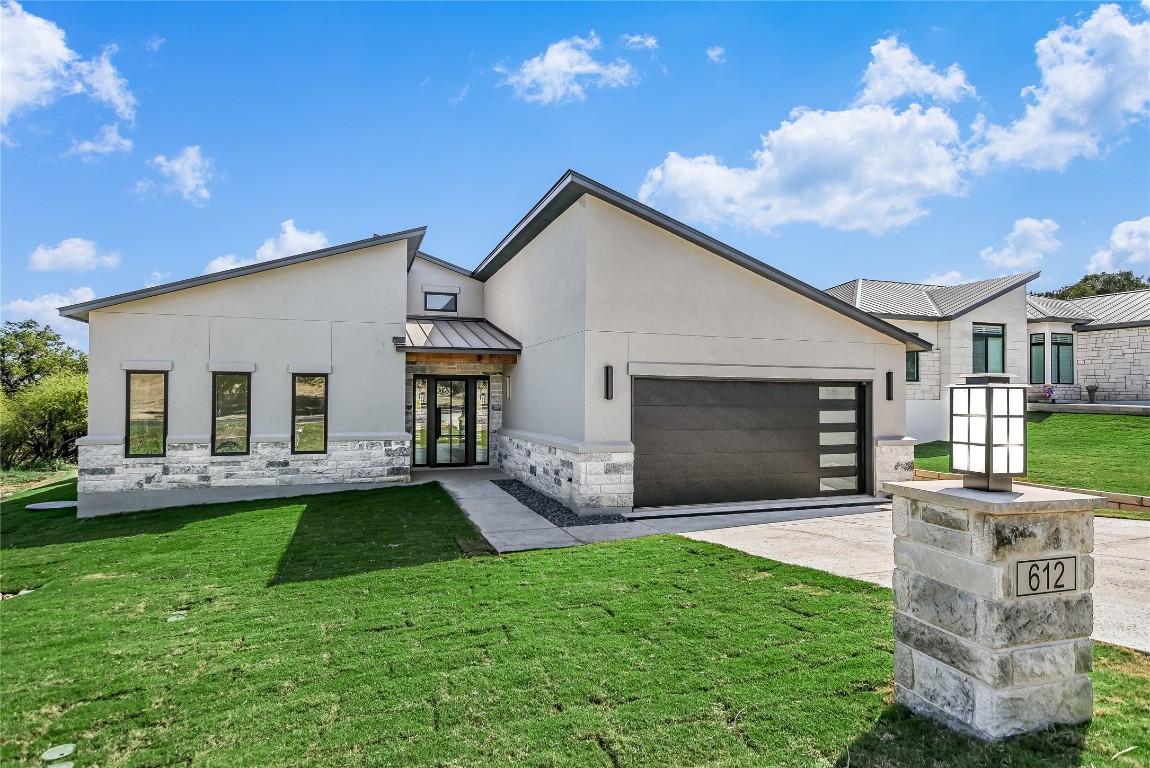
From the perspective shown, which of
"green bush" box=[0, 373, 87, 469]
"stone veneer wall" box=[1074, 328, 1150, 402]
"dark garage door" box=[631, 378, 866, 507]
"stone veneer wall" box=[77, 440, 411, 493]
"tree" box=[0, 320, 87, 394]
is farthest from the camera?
"tree" box=[0, 320, 87, 394]

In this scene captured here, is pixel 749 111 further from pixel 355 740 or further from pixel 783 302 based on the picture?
pixel 355 740

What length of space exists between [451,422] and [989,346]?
61.0ft

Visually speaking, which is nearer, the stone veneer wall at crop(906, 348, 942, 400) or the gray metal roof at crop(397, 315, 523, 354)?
the gray metal roof at crop(397, 315, 523, 354)

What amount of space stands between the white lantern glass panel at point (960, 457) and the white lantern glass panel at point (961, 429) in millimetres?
41

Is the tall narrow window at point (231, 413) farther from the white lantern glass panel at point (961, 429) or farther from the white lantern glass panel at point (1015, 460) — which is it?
the white lantern glass panel at point (1015, 460)

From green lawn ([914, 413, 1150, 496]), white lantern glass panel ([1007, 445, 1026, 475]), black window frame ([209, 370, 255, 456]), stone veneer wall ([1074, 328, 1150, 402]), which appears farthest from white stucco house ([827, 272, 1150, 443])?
black window frame ([209, 370, 255, 456])

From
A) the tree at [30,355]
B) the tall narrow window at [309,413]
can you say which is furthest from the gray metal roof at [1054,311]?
the tree at [30,355]

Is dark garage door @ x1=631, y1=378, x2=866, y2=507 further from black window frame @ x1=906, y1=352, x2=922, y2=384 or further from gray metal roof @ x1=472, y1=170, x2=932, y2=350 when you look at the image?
black window frame @ x1=906, y1=352, x2=922, y2=384

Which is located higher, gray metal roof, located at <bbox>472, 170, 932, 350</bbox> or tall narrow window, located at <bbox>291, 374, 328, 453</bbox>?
gray metal roof, located at <bbox>472, 170, 932, 350</bbox>

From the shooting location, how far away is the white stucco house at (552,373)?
385 inches

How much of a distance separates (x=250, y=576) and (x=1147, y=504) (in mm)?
13222

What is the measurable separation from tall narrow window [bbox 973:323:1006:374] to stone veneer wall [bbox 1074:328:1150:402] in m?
4.60

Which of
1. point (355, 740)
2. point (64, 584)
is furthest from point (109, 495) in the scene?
point (355, 740)

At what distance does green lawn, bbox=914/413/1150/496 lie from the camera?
11.0 metres
